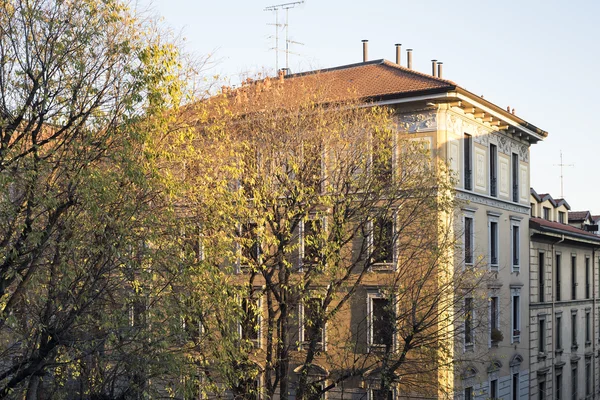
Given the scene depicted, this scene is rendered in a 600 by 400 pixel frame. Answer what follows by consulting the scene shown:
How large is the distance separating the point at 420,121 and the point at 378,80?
9.81 ft

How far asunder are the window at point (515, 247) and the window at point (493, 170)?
9.12 feet

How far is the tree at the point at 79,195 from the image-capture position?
13.0 m

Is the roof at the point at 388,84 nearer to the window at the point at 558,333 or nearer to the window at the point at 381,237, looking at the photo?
the window at the point at 381,237

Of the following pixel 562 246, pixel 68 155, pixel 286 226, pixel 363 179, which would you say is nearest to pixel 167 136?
pixel 68 155

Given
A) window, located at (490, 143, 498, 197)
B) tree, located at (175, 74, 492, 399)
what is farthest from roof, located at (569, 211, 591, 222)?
tree, located at (175, 74, 492, 399)

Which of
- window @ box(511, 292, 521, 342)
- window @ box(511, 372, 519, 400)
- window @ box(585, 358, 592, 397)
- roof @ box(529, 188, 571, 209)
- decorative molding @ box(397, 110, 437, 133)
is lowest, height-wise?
window @ box(585, 358, 592, 397)

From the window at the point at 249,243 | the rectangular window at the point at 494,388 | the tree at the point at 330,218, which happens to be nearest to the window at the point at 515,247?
the rectangular window at the point at 494,388

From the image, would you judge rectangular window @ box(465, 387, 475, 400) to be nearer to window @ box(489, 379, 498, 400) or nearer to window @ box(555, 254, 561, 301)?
window @ box(489, 379, 498, 400)

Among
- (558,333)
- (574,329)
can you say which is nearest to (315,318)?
(558,333)

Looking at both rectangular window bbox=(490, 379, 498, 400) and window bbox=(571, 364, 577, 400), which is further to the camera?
window bbox=(571, 364, 577, 400)

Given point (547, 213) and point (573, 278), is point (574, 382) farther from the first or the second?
point (547, 213)

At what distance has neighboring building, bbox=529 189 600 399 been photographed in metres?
36.3

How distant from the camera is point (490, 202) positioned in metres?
31.4

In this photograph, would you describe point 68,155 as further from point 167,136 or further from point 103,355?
point 103,355
